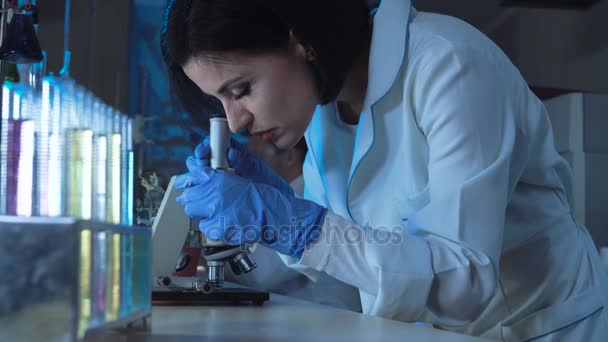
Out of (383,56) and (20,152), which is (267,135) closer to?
(383,56)

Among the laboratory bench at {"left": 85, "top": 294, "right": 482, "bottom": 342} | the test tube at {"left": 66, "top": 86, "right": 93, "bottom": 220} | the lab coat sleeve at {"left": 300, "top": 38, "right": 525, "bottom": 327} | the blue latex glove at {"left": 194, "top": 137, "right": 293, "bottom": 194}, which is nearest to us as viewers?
the laboratory bench at {"left": 85, "top": 294, "right": 482, "bottom": 342}

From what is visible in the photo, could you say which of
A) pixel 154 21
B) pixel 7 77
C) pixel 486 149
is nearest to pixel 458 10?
pixel 154 21

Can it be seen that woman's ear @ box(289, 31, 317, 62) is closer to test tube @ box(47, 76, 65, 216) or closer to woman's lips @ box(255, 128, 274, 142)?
woman's lips @ box(255, 128, 274, 142)

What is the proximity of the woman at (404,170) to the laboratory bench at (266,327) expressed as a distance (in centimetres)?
12

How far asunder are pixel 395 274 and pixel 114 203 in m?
0.84

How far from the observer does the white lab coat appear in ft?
3.47

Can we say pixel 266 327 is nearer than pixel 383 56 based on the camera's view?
Yes

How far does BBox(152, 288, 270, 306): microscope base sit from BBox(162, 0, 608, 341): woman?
3.9 inches

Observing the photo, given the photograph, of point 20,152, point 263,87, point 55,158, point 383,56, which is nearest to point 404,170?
point 383,56

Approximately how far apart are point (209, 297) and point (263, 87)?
0.44 metres

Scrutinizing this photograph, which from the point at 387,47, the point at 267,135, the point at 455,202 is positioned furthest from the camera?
the point at 267,135

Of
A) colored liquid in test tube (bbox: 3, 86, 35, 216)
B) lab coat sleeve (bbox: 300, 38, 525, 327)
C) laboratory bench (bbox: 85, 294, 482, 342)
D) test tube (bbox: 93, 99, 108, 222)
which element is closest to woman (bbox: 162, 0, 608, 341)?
lab coat sleeve (bbox: 300, 38, 525, 327)

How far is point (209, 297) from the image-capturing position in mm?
1147

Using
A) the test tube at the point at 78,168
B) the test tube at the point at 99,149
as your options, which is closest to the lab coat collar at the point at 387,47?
the test tube at the point at 78,168
